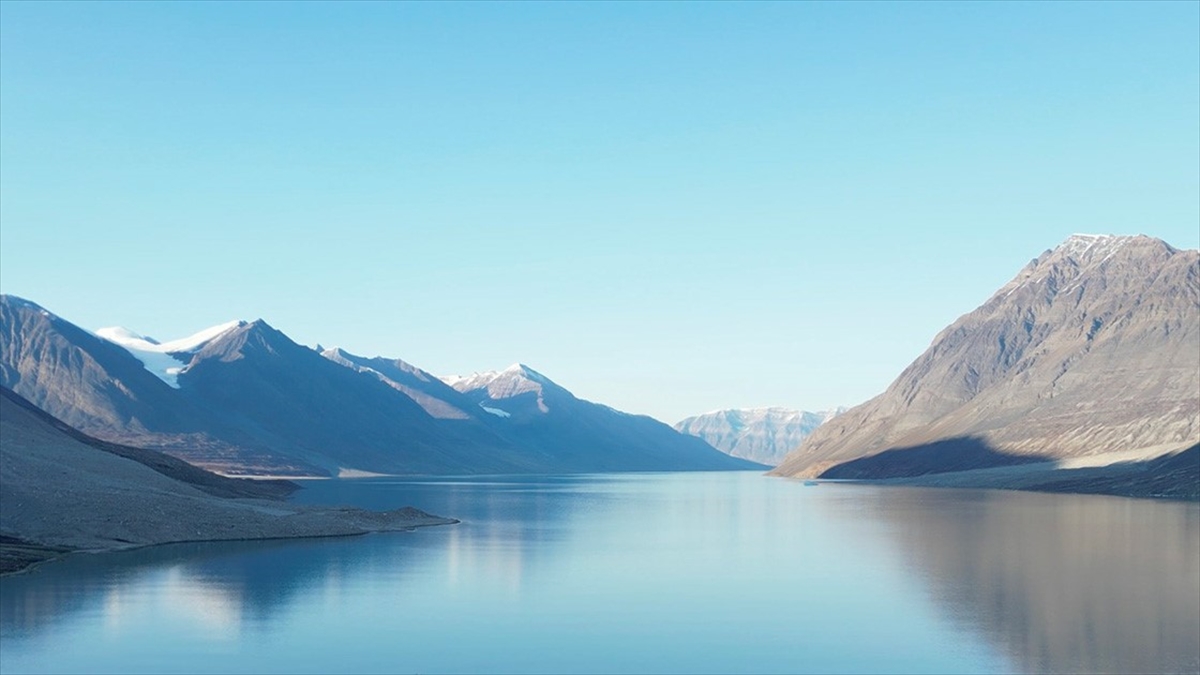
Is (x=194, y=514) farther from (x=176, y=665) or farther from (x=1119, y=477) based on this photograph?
(x=1119, y=477)

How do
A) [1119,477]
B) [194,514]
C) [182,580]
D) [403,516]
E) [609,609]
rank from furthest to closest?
[1119,477], [403,516], [194,514], [182,580], [609,609]

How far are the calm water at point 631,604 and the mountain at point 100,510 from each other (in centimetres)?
391

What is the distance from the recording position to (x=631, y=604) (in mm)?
55250

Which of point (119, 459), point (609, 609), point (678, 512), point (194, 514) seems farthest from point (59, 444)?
point (609, 609)

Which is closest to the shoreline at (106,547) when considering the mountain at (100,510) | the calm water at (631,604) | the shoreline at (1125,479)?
the mountain at (100,510)

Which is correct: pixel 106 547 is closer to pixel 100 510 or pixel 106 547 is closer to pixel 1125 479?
pixel 100 510

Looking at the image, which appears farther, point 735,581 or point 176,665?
point 735,581

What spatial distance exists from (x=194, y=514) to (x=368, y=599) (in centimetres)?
3729

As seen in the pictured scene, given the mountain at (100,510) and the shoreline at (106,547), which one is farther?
the mountain at (100,510)

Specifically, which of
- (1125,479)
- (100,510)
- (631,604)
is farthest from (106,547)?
(1125,479)

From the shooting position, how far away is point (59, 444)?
108312 millimetres

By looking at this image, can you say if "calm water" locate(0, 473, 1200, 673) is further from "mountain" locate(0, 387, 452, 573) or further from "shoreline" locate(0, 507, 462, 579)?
"mountain" locate(0, 387, 452, 573)

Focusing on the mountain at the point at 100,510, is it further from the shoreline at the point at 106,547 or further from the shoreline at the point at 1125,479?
the shoreline at the point at 1125,479

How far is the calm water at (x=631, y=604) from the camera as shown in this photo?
41312mm
